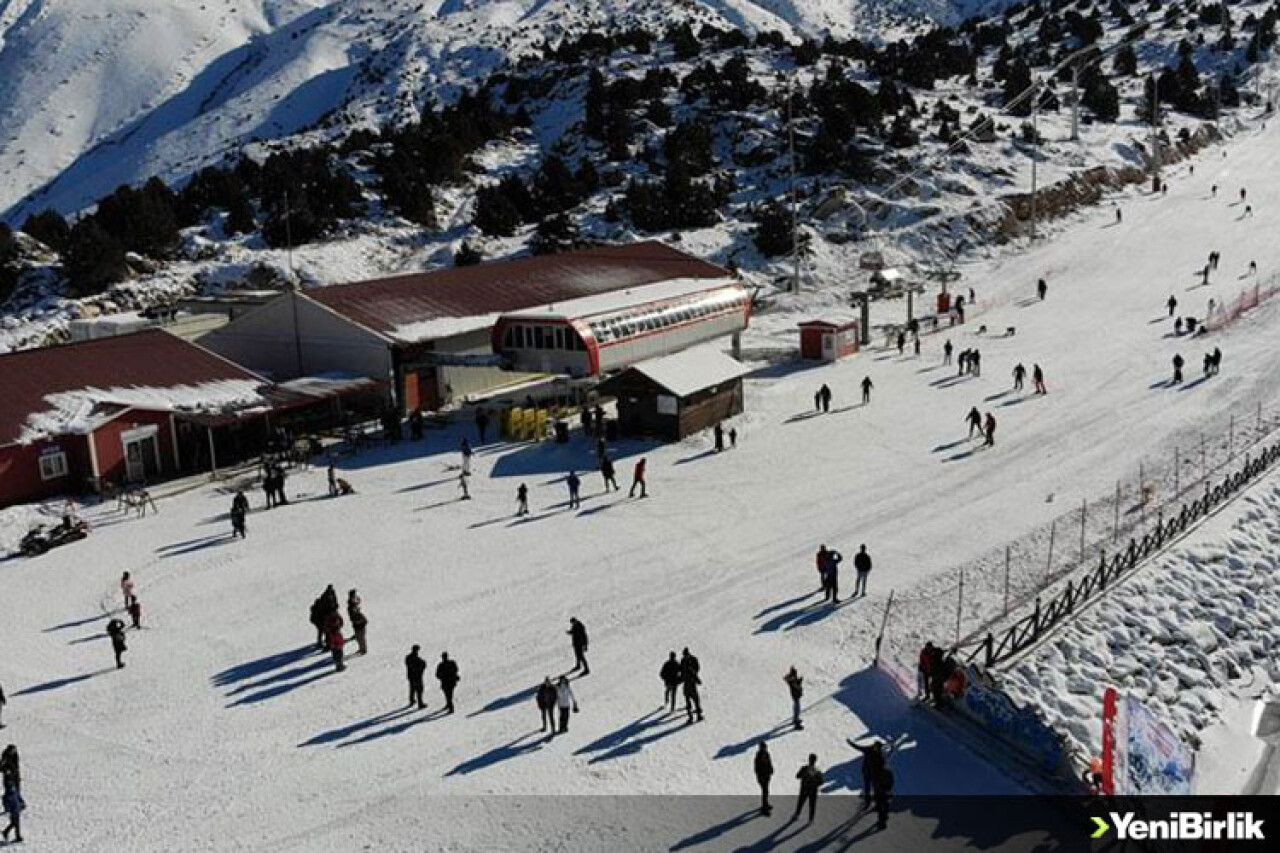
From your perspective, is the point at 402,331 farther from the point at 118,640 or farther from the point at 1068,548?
the point at 1068,548

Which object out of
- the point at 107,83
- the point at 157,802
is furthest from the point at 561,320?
the point at 107,83

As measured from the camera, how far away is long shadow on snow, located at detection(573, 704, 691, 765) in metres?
18.9

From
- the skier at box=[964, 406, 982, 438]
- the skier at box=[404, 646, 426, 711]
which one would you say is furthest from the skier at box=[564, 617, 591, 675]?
the skier at box=[964, 406, 982, 438]

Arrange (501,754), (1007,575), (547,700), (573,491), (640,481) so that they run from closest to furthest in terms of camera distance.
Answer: (501,754)
(547,700)
(1007,575)
(573,491)
(640,481)

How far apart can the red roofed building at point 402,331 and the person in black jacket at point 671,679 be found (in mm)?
24071

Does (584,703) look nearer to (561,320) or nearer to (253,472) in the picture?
(253,472)

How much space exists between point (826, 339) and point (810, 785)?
34.0m

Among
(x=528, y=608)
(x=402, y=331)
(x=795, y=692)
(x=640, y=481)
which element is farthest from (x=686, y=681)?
(x=402, y=331)

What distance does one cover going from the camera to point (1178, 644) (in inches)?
945

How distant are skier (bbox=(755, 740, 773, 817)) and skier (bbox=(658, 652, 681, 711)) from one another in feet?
9.44

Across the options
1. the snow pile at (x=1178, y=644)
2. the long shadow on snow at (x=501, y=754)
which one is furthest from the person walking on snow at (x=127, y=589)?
the snow pile at (x=1178, y=644)

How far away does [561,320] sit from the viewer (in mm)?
41531

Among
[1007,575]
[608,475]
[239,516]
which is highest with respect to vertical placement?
[239,516]

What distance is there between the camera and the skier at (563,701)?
19.5 m
